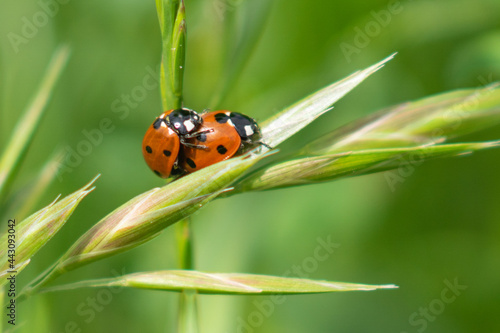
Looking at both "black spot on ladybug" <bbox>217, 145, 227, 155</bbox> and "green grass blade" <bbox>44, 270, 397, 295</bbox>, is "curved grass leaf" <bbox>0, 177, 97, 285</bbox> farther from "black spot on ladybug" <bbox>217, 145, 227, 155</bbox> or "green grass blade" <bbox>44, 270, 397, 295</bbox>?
"black spot on ladybug" <bbox>217, 145, 227, 155</bbox>

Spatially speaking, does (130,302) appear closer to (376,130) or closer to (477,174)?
(376,130)

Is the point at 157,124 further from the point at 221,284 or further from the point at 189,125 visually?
the point at 221,284

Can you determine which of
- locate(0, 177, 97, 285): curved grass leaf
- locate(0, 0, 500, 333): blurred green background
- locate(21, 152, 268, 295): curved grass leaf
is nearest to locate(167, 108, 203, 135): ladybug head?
locate(0, 0, 500, 333): blurred green background

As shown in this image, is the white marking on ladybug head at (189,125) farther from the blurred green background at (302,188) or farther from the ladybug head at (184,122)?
the blurred green background at (302,188)

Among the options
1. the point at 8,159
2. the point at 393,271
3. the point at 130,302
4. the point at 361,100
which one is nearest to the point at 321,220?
the point at 393,271

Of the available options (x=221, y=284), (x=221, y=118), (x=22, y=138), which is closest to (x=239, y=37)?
(x=221, y=118)
